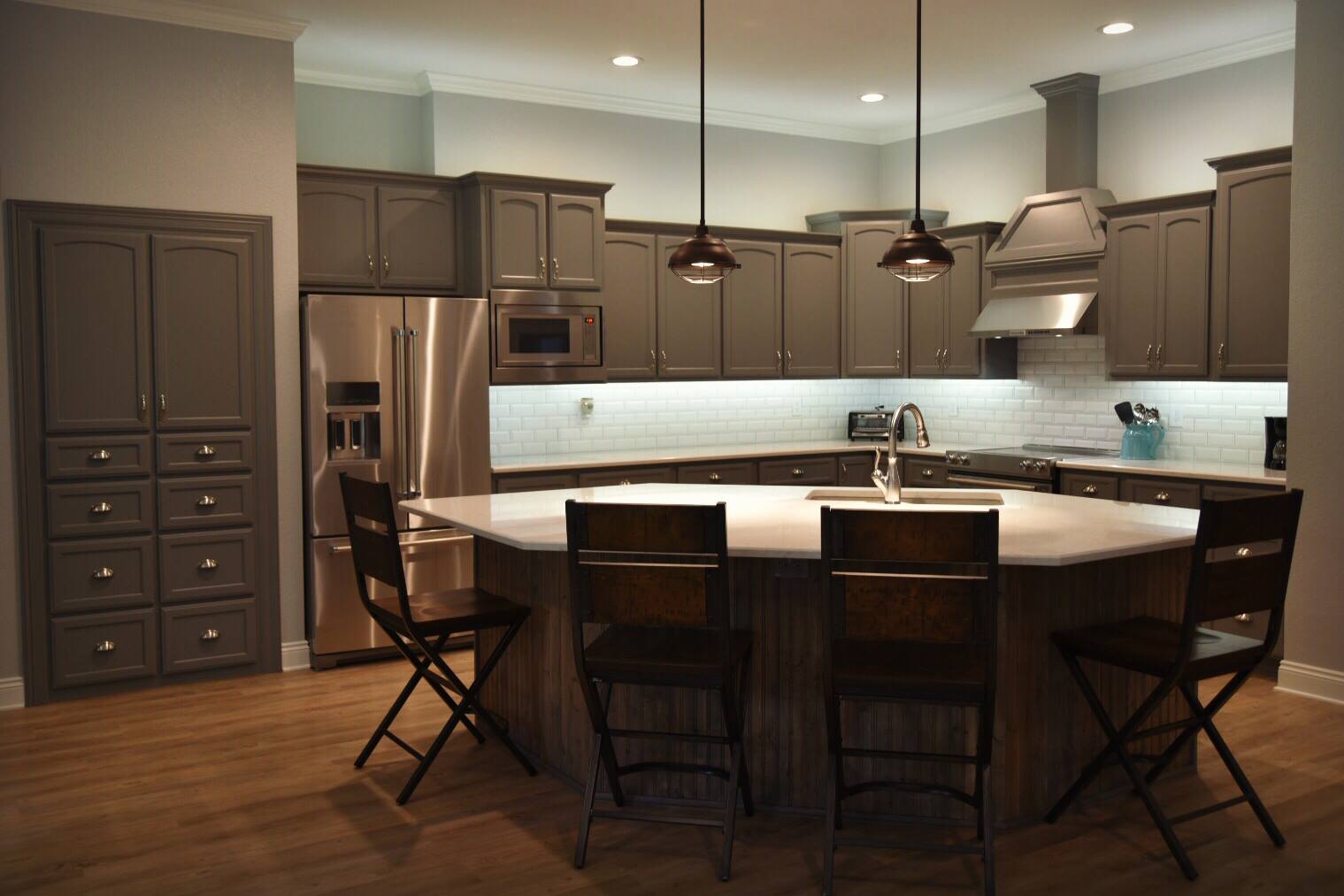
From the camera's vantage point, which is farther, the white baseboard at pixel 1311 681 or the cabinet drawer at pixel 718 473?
the cabinet drawer at pixel 718 473

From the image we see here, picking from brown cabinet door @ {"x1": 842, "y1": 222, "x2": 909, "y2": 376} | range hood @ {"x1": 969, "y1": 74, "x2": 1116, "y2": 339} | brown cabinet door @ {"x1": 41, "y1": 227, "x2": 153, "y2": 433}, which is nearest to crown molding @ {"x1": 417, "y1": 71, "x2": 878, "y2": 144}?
brown cabinet door @ {"x1": 842, "y1": 222, "x2": 909, "y2": 376}

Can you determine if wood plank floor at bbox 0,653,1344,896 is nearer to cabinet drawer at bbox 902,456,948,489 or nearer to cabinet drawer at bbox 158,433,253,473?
cabinet drawer at bbox 158,433,253,473

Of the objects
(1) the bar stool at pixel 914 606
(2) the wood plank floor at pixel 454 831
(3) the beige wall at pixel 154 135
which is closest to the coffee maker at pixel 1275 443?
(2) the wood plank floor at pixel 454 831

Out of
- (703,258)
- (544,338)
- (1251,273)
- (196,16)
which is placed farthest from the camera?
(544,338)

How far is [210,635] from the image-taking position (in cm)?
536

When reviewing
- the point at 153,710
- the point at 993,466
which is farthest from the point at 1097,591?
the point at 153,710

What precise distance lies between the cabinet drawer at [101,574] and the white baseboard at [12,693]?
1.08 feet

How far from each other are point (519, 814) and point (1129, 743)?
202 cm

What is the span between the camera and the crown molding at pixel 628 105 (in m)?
6.43

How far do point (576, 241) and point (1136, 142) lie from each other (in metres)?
3.15

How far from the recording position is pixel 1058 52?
238 inches

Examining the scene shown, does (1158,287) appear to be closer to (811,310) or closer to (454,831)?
(811,310)

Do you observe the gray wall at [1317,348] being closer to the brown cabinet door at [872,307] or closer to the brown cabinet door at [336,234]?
the brown cabinet door at [872,307]

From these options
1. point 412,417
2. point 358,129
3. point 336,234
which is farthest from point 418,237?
point 412,417
